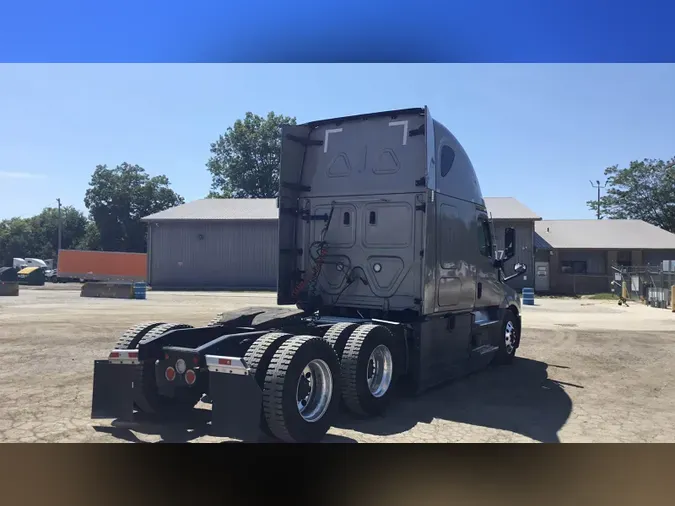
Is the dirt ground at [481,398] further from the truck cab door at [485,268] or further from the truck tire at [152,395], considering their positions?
the truck cab door at [485,268]

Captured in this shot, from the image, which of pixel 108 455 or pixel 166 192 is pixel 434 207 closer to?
pixel 108 455

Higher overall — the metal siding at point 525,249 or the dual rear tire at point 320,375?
the metal siding at point 525,249

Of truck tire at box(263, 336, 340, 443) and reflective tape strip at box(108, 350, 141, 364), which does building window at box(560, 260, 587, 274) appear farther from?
reflective tape strip at box(108, 350, 141, 364)

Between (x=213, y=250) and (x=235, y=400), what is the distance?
34.4 m

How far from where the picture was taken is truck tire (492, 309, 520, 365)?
10.2 meters

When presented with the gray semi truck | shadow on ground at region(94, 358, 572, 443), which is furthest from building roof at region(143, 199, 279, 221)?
shadow on ground at region(94, 358, 572, 443)

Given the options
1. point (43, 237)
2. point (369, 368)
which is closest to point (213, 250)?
point (369, 368)

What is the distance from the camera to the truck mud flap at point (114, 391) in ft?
19.0

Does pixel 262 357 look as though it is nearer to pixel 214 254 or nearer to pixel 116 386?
pixel 116 386

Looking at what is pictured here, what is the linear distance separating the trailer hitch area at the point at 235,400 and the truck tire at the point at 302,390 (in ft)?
0.59

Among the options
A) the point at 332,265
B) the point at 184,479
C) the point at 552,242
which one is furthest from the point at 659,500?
the point at 552,242

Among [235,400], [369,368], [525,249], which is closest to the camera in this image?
[235,400]

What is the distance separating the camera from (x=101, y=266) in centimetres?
4409

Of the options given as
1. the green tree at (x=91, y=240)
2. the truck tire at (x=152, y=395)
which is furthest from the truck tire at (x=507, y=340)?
the green tree at (x=91, y=240)
